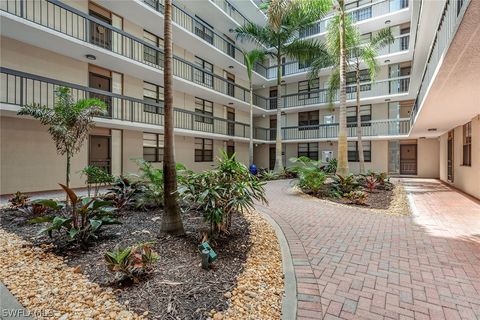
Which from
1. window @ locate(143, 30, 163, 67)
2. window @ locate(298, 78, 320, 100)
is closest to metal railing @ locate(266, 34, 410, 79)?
window @ locate(298, 78, 320, 100)

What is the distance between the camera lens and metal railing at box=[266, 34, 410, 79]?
58.6 feet

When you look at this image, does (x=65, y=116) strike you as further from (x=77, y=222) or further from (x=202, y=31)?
(x=202, y=31)

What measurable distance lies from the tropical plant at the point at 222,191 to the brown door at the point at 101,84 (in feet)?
30.2

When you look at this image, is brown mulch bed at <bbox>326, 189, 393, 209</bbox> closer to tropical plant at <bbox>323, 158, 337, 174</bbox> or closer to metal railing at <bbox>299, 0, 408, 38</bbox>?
tropical plant at <bbox>323, 158, 337, 174</bbox>

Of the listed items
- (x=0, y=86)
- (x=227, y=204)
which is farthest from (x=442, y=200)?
(x=0, y=86)

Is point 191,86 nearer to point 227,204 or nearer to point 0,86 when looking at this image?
point 0,86

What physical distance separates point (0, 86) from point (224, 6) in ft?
52.0

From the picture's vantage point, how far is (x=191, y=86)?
1570cm

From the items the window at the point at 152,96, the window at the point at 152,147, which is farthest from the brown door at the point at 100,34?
the window at the point at 152,147

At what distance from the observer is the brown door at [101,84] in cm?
1153

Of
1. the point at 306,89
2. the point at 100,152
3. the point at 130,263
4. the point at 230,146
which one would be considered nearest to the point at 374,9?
the point at 306,89

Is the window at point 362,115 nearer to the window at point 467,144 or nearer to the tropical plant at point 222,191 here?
the window at point 467,144

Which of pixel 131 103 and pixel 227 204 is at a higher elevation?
pixel 131 103

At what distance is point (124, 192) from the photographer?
22.6 ft
